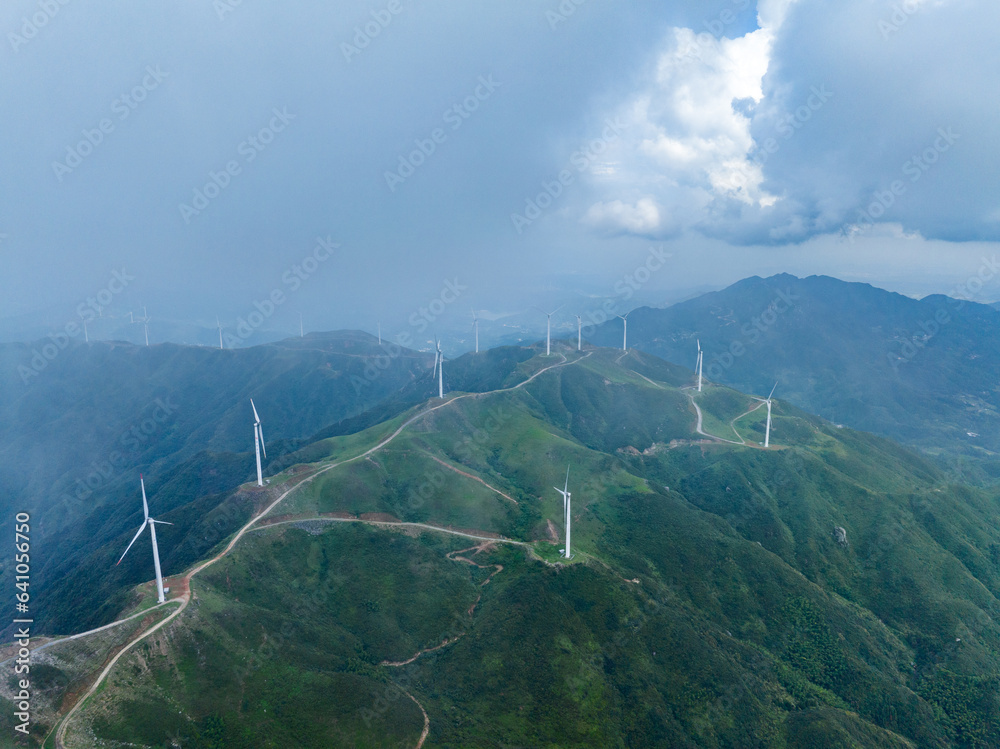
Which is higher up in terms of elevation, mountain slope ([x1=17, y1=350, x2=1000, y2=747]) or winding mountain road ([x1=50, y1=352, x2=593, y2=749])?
winding mountain road ([x1=50, y1=352, x2=593, y2=749])

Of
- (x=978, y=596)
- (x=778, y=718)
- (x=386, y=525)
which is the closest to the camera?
(x=778, y=718)

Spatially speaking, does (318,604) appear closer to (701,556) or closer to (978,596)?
(701,556)

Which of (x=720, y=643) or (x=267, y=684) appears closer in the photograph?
(x=267, y=684)

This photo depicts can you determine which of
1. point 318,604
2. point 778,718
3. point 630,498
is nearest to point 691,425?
point 630,498

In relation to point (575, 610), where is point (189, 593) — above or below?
above

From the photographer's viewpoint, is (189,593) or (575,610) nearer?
(189,593)

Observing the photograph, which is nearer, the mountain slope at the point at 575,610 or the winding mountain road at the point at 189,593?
the winding mountain road at the point at 189,593

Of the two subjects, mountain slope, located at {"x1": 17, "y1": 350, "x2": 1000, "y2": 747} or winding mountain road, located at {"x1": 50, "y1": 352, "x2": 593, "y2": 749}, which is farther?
mountain slope, located at {"x1": 17, "y1": 350, "x2": 1000, "y2": 747}

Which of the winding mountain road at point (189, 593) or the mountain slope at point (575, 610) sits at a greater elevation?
the winding mountain road at point (189, 593)
